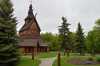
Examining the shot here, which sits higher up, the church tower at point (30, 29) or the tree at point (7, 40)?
the church tower at point (30, 29)

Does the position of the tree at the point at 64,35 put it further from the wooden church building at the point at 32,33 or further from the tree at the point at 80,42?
the wooden church building at the point at 32,33

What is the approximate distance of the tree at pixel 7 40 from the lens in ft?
66.9

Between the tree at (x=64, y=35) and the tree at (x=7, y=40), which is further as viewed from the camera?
the tree at (x=64, y=35)

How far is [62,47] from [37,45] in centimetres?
783

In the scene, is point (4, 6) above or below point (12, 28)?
above

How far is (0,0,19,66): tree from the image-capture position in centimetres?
2041

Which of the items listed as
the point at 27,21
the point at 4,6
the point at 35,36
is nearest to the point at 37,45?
the point at 35,36

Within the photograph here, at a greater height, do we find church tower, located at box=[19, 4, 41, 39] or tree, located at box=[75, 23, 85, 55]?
church tower, located at box=[19, 4, 41, 39]

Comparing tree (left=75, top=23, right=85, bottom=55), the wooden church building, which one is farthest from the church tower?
tree (left=75, top=23, right=85, bottom=55)

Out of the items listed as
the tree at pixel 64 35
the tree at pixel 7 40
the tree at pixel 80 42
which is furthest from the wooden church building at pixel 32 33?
the tree at pixel 7 40

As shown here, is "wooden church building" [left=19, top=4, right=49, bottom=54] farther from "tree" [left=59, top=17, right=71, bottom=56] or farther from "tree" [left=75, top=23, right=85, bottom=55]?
"tree" [left=75, top=23, right=85, bottom=55]

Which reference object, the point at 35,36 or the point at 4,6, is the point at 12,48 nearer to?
the point at 4,6

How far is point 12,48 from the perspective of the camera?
2097cm

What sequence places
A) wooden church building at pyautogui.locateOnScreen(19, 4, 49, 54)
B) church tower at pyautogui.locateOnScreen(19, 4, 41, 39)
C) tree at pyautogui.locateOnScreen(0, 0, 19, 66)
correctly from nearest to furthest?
1. tree at pyautogui.locateOnScreen(0, 0, 19, 66)
2. wooden church building at pyautogui.locateOnScreen(19, 4, 49, 54)
3. church tower at pyautogui.locateOnScreen(19, 4, 41, 39)
